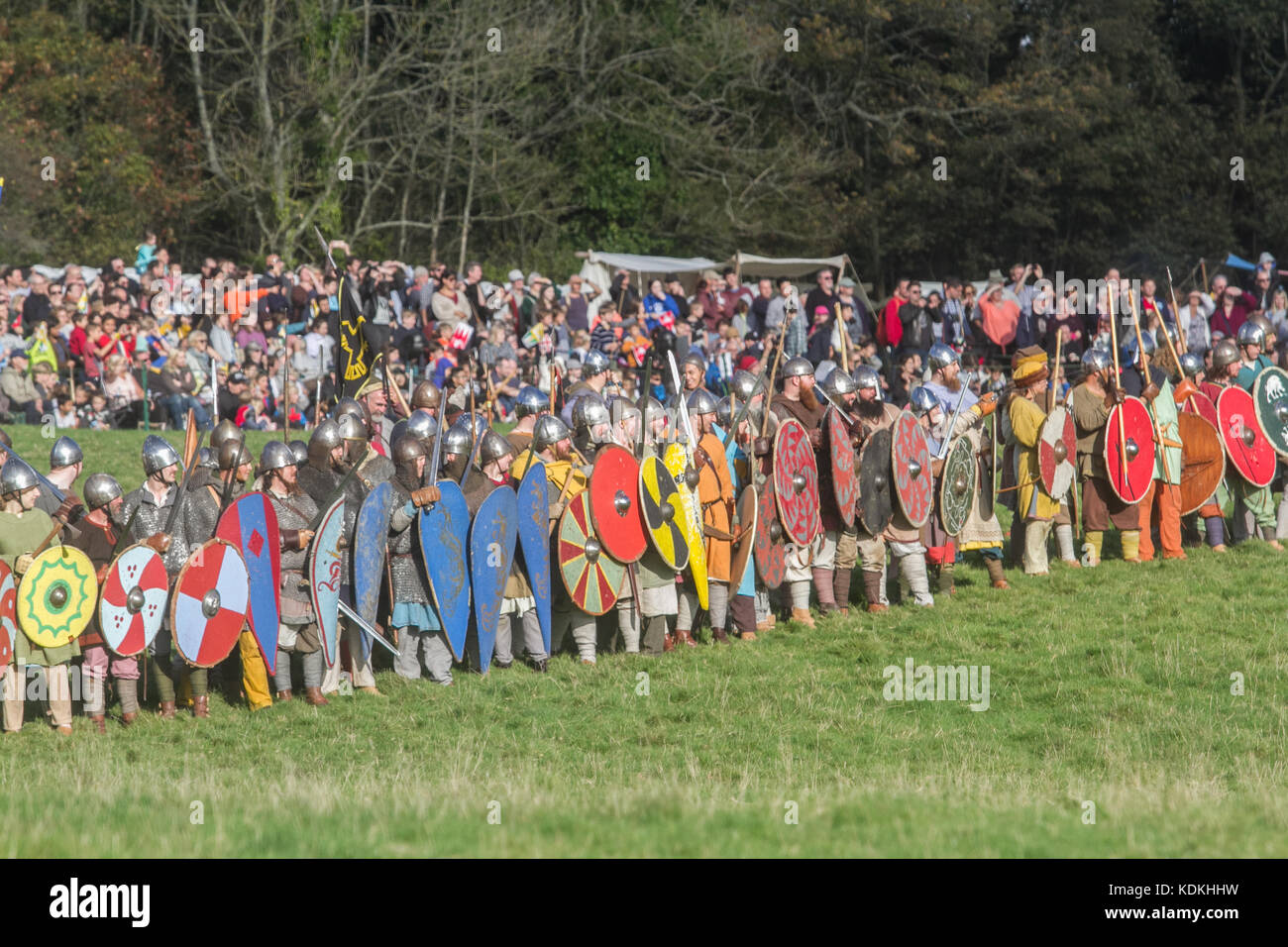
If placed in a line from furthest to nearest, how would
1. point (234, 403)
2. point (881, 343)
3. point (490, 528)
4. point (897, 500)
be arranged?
point (881, 343) < point (234, 403) < point (897, 500) < point (490, 528)

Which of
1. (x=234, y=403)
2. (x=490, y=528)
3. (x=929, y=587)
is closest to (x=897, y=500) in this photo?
(x=929, y=587)

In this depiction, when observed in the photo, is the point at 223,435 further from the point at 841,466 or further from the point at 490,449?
the point at 841,466

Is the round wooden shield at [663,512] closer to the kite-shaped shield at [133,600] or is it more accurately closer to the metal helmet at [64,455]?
the kite-shaped shield at [133,600]

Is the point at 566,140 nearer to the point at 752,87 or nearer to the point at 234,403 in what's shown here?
the point at 752,87

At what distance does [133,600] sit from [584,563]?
275 centimetres

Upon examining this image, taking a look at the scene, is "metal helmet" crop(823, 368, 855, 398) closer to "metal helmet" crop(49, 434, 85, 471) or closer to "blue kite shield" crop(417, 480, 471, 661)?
"blue kite shield" crop(417, 480, 471, 661)

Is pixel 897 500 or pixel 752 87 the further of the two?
pixel 752 87

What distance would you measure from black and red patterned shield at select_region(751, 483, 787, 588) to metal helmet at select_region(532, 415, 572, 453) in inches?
53.7

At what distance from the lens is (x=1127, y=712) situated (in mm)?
10039

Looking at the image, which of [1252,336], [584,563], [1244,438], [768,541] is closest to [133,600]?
[584,563]

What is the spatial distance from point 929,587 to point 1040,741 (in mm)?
3082

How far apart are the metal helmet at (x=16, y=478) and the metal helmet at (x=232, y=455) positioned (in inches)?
49.0

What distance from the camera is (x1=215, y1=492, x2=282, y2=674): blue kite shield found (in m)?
9.41

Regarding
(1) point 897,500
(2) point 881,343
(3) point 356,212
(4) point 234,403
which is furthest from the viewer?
(3) point 356,212
